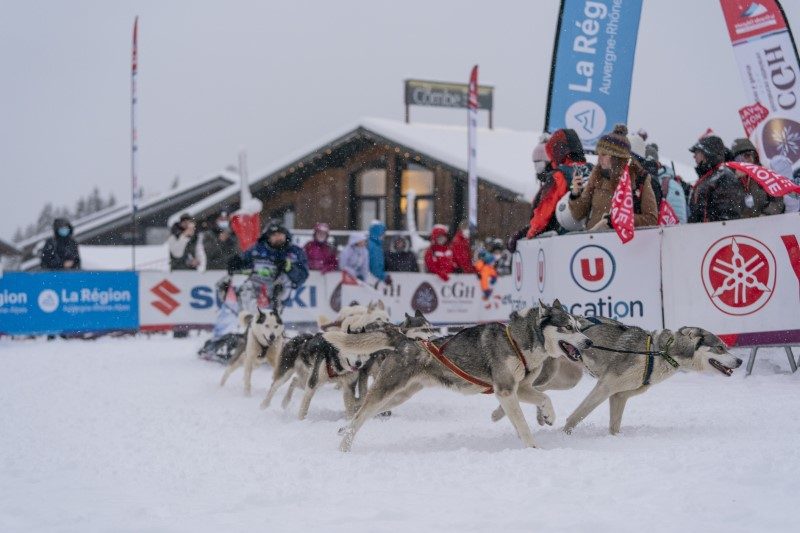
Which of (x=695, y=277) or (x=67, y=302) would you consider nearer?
(x=695, y=277)

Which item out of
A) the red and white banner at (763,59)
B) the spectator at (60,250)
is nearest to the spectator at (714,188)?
the red and white banner at (763,59)

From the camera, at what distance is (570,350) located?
16.6 ft

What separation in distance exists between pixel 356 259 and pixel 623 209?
674cm

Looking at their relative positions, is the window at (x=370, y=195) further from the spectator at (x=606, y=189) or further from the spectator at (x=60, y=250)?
the spectator at (x=606, y=189)

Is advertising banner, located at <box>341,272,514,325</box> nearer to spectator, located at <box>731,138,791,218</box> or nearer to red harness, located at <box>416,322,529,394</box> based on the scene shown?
spectator, located at <box>731,138,791,218</box>

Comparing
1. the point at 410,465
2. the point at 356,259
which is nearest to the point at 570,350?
the point at 410,465

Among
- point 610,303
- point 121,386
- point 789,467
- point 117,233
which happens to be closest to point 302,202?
point 117,233

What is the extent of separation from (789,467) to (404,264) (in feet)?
35.1

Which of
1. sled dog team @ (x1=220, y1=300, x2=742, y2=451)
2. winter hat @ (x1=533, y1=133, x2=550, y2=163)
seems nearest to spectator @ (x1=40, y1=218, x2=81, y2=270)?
winter hat @ (x1=533, y1=133, x2=550, y2=163)

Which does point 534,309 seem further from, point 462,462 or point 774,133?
point 774,133

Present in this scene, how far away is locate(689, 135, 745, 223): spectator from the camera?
23.9 feet

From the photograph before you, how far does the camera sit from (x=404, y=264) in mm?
14508

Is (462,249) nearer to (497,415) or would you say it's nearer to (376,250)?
(376,250)

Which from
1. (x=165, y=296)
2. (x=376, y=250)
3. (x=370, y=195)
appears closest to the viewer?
(x=376, y=250)
